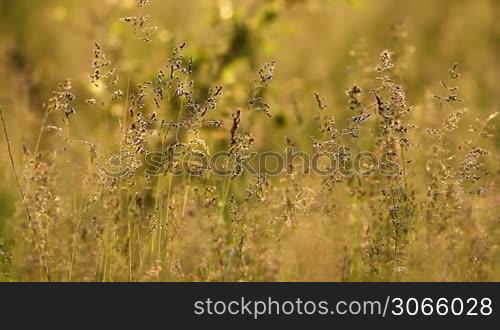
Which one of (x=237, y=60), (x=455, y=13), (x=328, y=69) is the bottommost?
(x=237, y=60)

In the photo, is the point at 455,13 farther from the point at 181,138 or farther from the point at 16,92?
the point at 16,92

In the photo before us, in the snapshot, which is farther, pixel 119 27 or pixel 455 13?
pixel 455 13

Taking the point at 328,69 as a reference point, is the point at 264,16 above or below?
below

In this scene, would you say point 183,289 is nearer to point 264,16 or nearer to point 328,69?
point 264,16

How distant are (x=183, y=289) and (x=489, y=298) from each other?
0.96m

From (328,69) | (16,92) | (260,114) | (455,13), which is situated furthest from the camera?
(455,13)

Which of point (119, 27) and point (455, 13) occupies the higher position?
point (455, 13)

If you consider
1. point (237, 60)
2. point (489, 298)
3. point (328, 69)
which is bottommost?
point (489, 298)

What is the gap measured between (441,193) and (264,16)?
186 centimetres

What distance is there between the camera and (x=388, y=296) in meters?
2.80

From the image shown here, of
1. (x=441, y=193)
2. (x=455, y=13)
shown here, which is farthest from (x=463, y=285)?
(x=455, y=13)

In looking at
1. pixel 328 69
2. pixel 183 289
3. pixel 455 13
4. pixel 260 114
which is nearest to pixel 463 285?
pixel 183 289

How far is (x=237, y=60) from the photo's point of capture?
180 inches

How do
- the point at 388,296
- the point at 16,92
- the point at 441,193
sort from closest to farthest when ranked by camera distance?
the point at 388,296
the point at 441,193
the point at 16,92
